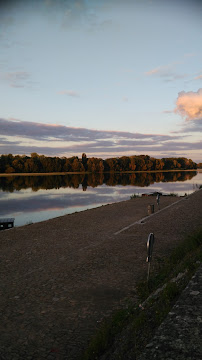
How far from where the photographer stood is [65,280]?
9.25 metres

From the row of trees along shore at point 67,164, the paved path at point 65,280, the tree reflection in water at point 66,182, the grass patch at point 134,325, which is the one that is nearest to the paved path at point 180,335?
the grass patch at point 134,325

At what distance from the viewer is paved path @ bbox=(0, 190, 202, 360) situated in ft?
19.7

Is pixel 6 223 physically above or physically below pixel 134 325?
below

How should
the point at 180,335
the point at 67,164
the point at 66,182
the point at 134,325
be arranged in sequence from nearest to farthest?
the point at 180,335
the point at 134,325
the point at 66,182
the point at 67,164

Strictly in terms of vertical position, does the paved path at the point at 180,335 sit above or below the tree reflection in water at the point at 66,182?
above

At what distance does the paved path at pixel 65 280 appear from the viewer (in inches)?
236

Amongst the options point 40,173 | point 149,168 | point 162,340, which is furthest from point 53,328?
point 149,168

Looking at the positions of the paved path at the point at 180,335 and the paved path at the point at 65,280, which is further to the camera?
the paved path at the point at 65,280

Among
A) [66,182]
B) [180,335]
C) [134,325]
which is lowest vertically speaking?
[66,182]

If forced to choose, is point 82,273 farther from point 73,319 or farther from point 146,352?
point 146,352

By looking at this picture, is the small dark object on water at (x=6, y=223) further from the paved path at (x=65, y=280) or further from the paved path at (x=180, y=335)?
the paved path at (x=180, y=335)

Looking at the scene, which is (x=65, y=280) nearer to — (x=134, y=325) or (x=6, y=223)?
(x=134, y=325)

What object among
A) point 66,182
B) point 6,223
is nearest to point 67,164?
point 66,182

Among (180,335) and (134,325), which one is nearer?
(180,335)
